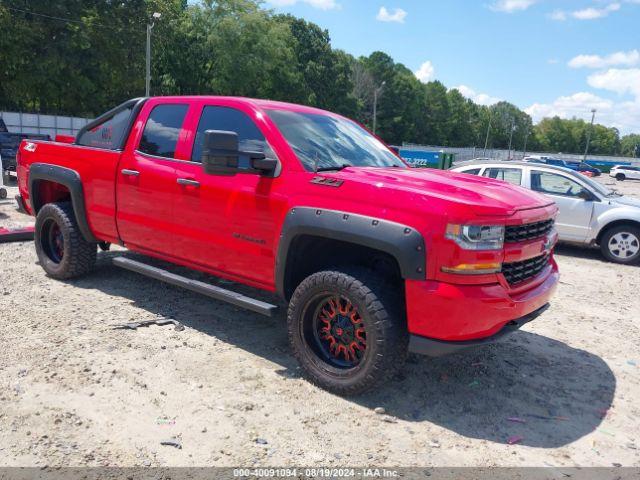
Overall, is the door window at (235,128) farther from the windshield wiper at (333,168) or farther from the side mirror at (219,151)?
the windshield wiper at (333,168)

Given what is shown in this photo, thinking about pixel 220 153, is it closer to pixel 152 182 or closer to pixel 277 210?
pixel 277 210

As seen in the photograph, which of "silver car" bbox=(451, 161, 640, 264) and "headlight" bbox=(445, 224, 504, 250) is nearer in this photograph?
"headlight" bbox=(445, 224, 504, 250)

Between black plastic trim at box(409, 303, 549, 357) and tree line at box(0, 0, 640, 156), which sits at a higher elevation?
tree line at box(0, 0, 640, 156)

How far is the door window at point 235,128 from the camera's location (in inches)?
165

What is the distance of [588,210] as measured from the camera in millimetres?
9508

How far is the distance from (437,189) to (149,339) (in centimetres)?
264

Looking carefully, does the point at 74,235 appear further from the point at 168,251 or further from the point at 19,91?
the point at 19,91

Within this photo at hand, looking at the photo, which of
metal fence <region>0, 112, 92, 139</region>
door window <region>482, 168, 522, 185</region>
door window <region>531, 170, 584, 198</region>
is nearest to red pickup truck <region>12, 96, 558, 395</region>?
door window <region>482, 168, 522, 185</region>

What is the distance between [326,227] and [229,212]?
0.95m

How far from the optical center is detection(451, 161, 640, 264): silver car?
366 inches

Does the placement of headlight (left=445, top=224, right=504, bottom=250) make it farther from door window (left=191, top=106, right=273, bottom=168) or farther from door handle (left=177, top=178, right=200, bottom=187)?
door handle (left=177, top=178, right=200, bottom=187)

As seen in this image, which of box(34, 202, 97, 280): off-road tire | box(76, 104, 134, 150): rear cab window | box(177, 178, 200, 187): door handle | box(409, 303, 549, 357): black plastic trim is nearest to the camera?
box(409, 303, 549, 357): black plastic trim

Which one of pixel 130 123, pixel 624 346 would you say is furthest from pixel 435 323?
pixel 130 123

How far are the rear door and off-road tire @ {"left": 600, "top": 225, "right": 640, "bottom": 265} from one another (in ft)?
25.6
